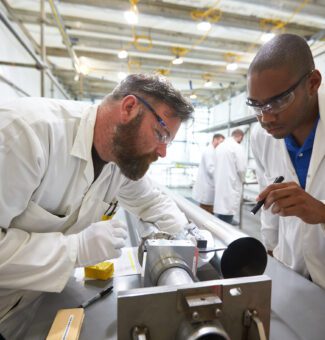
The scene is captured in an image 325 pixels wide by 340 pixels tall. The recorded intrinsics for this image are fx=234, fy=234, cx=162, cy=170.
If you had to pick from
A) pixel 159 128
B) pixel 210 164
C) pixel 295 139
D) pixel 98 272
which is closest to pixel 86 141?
pixel 159 128

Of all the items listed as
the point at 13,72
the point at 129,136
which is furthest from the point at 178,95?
the point at 13,72

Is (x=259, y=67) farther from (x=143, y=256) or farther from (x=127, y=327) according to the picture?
(x=127, y=327)

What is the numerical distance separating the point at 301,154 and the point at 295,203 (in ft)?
1.08

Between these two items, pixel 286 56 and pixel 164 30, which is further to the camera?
pixel 164 30

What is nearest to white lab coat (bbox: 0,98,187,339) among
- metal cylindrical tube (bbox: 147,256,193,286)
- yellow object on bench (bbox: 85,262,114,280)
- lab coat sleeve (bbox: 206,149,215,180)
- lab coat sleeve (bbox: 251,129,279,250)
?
yellow object on bench (bbox: 85,262,114,280)

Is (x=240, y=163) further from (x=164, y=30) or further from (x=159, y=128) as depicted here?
(x=159, y=128)

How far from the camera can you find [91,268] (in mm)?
747

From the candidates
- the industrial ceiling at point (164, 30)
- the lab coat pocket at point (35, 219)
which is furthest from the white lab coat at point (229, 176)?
the lab coat pocket at point (35, 219)

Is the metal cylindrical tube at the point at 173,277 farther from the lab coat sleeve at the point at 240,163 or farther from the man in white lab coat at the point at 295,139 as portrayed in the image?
the lab coat sleeve at the point at 240,163

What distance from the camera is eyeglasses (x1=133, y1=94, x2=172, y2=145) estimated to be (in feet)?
2.73

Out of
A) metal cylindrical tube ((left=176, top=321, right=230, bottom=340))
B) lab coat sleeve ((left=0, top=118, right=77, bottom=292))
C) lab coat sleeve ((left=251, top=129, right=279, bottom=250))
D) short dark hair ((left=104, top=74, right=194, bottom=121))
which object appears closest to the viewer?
metal cylindrical tube ((left=176, top=321, right=230, bottom=340))

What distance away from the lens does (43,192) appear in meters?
0.76

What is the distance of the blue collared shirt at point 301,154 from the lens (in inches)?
36.6

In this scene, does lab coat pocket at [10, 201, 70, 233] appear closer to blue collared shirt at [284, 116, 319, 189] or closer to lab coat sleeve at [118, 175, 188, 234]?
lab coat sleeve at [118, 175, 188, 234]
